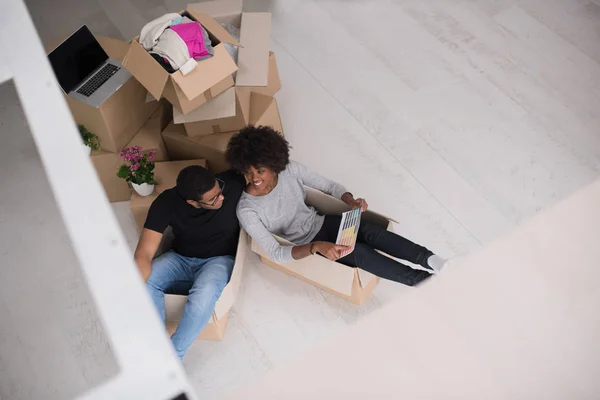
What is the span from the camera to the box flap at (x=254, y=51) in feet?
7.23

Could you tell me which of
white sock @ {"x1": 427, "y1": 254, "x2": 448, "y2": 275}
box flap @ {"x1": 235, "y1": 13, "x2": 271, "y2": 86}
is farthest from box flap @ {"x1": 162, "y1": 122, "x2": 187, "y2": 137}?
white sock @ {"x1": 427, "y1": 254, "x2": 448, "y2": 275}

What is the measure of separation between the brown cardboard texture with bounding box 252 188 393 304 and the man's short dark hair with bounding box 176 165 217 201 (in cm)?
32

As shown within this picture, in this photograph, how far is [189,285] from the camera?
2043 mm

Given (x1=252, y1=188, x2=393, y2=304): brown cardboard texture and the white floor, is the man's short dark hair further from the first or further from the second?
the white floor

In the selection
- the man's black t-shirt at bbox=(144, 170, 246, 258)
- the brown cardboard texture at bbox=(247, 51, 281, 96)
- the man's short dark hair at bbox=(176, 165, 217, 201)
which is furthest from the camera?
the brown cardboard texture at bbox=(247, 51, 281, 96)

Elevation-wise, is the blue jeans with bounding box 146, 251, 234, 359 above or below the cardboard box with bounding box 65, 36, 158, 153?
below

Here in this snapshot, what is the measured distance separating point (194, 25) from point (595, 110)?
1.90 meters

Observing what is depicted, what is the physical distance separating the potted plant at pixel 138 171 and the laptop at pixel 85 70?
225mm

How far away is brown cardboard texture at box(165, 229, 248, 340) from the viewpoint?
1.93 m

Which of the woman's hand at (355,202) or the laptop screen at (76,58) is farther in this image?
the laptop screen at (76,58)

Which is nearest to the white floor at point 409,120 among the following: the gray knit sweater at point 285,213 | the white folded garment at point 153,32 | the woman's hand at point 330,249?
the gray knit sweater at point 285,213

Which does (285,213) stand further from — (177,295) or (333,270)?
(177,295)

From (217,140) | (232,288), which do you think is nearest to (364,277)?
(232,288)

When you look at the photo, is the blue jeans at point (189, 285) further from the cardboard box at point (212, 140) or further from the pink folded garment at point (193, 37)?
the pink folded garment at point (193, 37)
